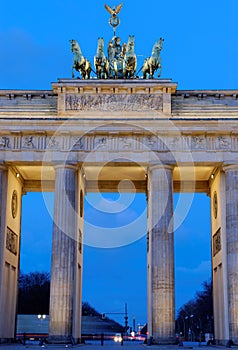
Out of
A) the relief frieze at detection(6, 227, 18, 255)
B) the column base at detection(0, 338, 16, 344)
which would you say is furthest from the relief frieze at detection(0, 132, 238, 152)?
the column base at detection(0, 338, 16, 344)

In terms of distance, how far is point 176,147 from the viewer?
37.2 m

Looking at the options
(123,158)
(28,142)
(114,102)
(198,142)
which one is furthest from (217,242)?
(28,142)

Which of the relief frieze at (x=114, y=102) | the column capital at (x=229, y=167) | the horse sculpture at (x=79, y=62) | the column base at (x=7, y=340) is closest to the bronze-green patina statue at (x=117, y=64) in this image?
the horse sculpture at (x=79, y=62)

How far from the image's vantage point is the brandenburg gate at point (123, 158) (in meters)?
35.4

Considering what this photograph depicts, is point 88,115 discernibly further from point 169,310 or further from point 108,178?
point 169,310

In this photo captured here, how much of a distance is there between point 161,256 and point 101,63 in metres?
13.4

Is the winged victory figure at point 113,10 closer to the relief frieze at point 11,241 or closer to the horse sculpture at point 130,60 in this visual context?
the horse sculpture at point 130,60

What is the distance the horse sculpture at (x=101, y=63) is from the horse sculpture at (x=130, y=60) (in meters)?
1.26

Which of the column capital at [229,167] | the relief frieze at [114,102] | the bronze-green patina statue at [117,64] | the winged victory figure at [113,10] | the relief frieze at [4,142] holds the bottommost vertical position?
the column capital at [229,167]

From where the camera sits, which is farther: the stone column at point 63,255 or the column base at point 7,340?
the column base at point 7,340

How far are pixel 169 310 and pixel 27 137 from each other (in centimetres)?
1364

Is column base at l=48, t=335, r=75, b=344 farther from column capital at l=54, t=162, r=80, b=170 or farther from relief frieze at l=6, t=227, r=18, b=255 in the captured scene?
column capital at l=54, t=162, r=80, b=170

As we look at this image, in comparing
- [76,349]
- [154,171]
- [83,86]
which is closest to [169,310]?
[76,349]

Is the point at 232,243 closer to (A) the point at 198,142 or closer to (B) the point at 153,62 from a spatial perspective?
(A) the point at 198,142
